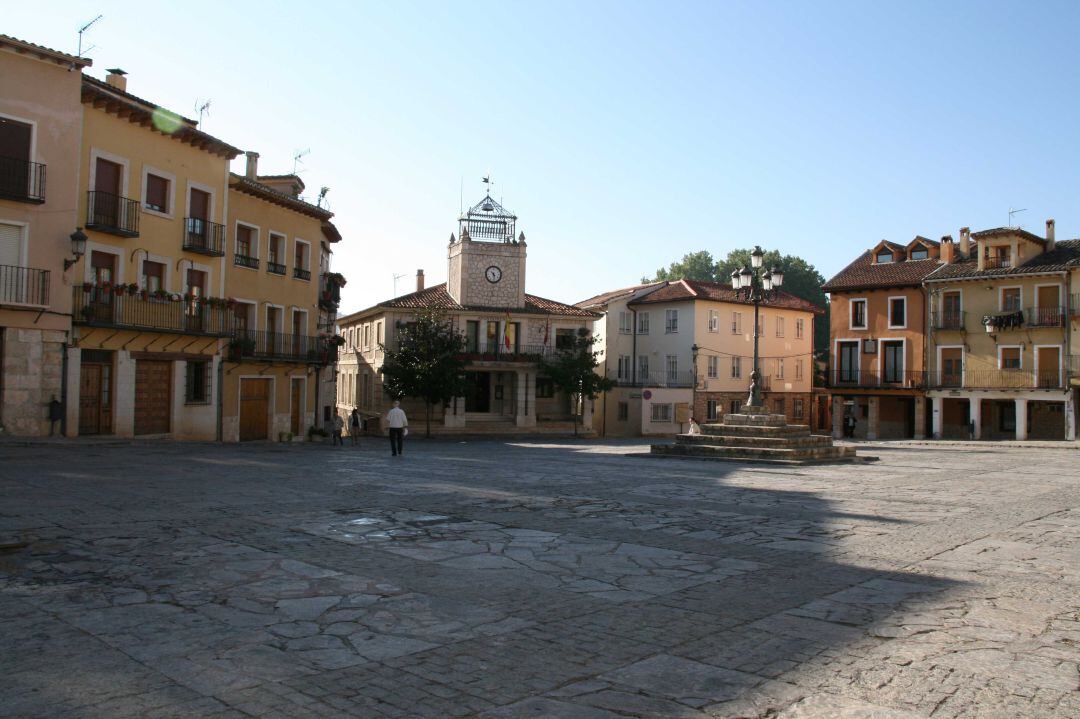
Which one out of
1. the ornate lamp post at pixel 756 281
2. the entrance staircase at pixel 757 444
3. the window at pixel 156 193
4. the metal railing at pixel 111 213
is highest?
the window at pixel 156 193

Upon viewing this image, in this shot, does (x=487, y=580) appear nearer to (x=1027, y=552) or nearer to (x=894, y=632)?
(x=894, y=632)

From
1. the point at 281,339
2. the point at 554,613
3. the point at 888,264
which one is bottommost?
the point at 554,613

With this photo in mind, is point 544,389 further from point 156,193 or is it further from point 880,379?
point 156,193

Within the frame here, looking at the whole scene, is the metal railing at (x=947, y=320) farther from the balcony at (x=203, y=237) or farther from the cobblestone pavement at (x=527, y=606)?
the balcony at (x=203, y=237)

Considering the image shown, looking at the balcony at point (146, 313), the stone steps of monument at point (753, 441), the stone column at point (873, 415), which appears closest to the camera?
the balcony at point (146, 313)

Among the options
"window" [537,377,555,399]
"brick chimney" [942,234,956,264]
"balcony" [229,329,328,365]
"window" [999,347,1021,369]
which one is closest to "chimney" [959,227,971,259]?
"brick chimney" [942,234,956,264]

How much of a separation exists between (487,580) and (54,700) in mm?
3553

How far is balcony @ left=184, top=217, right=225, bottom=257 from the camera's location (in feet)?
88.1

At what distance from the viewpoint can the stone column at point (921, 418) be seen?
44.7 m

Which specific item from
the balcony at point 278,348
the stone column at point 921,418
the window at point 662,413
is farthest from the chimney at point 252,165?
the stone column at point 921,418

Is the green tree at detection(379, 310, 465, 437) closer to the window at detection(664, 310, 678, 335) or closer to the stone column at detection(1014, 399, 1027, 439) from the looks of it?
the window at detection(664, 310, 678, 335)

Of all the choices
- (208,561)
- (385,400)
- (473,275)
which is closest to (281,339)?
(385,400)

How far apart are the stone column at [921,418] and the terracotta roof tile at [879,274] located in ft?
20.6

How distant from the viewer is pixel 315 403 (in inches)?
1387
